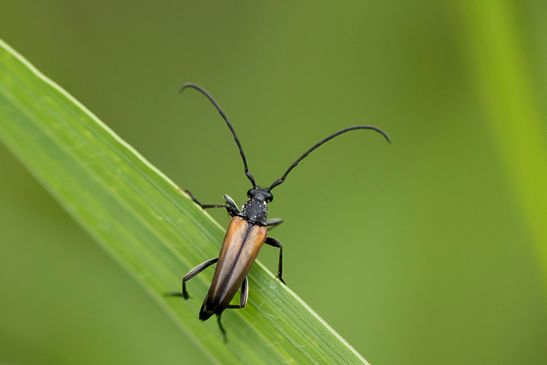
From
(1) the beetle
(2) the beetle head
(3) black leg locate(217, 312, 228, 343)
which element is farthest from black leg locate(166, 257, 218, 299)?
(2) the beetle head

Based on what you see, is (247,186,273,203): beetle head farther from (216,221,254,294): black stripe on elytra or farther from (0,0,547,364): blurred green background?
(0,0,547,364): blurred green background

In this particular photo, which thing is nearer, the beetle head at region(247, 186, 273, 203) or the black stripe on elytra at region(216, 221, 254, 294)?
the black stripe on elytra at region(216, 221, 254, 294)

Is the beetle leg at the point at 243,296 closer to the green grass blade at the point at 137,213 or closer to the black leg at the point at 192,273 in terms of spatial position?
the green grass blade at the point at 137,213

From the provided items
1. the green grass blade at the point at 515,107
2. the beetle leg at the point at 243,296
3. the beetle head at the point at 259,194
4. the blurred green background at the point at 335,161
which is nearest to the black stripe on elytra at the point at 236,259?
the beetle leg at the point at 243,296

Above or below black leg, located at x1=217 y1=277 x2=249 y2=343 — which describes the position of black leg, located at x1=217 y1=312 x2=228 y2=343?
below

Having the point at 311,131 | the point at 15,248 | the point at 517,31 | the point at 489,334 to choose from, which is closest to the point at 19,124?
the point at 15,248

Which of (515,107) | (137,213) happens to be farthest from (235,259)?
(515,107)

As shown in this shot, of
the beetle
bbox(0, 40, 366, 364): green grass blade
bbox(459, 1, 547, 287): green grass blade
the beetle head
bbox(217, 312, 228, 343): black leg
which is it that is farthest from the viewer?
the beetle head

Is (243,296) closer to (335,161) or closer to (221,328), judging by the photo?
(221,328)
